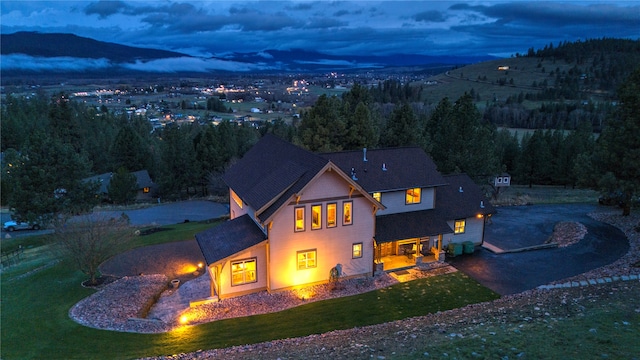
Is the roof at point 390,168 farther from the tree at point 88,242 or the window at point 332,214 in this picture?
the tree at point 88,242

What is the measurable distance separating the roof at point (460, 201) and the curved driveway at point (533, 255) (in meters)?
2.71

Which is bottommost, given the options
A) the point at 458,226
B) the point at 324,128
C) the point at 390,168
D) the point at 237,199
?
the point at 458,226

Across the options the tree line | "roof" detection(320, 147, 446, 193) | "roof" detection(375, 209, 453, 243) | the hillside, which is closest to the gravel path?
"roof" detection(375, 209, 453, 243)

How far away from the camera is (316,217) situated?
22.4 m

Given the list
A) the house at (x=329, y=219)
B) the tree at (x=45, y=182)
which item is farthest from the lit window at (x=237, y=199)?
the tree at (x=45, y=182)

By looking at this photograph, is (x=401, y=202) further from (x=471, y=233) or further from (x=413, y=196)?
(x=471, y=233)

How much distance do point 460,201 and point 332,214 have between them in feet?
36.3

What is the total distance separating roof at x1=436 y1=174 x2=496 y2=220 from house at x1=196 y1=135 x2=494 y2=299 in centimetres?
7

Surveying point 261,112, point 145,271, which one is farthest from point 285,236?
point 261,112

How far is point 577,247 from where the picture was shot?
27.0 m

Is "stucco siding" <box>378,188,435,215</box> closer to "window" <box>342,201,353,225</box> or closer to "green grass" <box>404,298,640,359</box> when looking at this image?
"window" <box>342,201,353,225</box>

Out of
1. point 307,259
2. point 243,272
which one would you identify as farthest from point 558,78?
point 243,272

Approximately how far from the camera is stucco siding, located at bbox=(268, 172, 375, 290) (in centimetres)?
2167

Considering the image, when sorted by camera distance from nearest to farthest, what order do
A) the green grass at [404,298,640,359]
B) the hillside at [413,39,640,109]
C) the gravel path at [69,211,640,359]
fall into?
1. the green grass at [404,298,640,359]
2. the gravel path at [69,211,640,359]
3. the hillside at [413,39,640,109]
